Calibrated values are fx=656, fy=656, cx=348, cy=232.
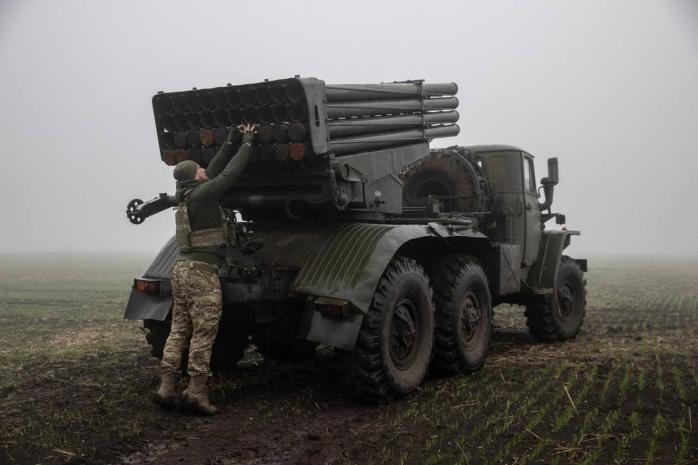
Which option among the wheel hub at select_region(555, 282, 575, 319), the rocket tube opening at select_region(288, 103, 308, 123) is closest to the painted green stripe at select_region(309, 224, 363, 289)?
the rocket tube opening at select_region(288, 103, 308, 123)

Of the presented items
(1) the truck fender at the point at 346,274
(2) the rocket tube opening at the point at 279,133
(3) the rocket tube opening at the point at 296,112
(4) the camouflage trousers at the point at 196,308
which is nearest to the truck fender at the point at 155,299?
(4) the camouflage trousers at the point at 196,308

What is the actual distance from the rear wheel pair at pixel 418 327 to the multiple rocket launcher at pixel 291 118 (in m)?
1.37

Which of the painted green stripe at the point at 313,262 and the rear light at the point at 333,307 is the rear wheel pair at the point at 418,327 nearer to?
the rear light at the point at 333,307

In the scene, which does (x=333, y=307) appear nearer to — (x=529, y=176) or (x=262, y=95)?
(x=262, y=95)

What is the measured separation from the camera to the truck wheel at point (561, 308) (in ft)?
30.9

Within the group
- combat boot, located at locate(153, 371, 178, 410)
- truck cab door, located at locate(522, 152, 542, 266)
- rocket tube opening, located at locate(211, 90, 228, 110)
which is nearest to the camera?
combat boot, located at locate(153, 371, 178, 410)

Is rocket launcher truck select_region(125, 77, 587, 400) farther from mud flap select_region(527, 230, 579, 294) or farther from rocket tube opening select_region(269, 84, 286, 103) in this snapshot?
mud flap select_region(527, 230, 579, 294)

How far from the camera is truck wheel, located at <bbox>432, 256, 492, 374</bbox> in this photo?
6801mm

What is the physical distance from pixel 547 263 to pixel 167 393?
605 cm

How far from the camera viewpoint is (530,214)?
9383 millimetres

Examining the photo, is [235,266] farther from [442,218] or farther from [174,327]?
[442,218]

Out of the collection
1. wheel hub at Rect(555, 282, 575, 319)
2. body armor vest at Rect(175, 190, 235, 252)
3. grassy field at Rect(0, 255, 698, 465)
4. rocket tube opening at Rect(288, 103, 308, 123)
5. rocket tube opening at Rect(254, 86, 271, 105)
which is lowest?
grassy field at Rect(0, 255, 698, 465)

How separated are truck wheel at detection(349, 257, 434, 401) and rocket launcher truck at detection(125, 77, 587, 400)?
0.01m

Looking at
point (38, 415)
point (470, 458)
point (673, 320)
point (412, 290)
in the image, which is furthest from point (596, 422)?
point (673, 320)
